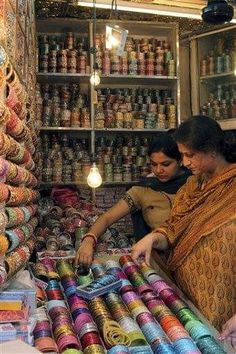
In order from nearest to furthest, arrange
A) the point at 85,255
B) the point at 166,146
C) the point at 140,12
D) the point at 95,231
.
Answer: the point at 85,255 < the point at 95,231 < the point at 166,146 < the point at 140,12

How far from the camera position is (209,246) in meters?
1.88

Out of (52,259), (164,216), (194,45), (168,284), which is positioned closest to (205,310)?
(168,284)

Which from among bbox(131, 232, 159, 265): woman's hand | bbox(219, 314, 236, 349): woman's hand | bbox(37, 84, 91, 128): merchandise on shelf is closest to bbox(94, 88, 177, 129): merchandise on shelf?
bbox(37, 84, 91, 128): merchandise on shelf

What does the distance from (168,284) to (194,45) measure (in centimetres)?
383

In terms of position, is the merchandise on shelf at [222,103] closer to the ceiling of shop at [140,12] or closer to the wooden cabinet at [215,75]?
the wooden cabinet at [215,75]

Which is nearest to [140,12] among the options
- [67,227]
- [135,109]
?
[135,109]

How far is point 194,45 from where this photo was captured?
5.24m

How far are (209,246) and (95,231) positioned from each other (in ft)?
2.58

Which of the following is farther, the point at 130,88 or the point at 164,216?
the point at 130,88

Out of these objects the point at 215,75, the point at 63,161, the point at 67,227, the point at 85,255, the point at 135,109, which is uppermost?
the point at 215,75

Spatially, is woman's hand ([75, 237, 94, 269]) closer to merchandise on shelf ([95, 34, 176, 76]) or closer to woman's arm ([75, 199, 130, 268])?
woman's arm ([75, 199, 130, 268])

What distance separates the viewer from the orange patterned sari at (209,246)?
181cm

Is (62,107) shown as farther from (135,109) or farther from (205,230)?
(205,230)

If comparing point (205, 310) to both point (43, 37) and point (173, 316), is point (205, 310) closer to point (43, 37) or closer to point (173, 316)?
point (173, 316)
